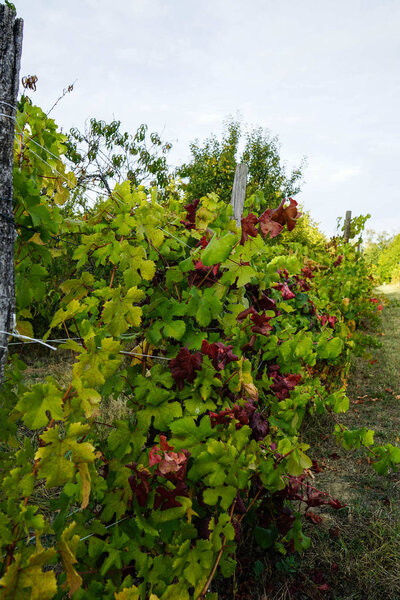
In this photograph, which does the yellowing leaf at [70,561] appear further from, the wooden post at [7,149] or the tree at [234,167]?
the tree at [234,167]

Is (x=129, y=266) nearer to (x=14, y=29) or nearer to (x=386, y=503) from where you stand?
(x=14, y=29)

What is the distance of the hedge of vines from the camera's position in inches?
35.3

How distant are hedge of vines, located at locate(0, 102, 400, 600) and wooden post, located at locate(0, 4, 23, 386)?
0.08 meters

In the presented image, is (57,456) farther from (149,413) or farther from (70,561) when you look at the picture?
(149,413)

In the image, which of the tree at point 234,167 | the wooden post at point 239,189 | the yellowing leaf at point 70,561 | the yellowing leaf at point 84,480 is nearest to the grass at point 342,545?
the yellowing leaf at point 84,480

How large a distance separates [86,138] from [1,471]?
21.3 ft

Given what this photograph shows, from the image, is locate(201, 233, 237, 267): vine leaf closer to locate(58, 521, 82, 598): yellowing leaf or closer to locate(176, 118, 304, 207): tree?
locate(58, 521, 82, 598): yellowing leaf

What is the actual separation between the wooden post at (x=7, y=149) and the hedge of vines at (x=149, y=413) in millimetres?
81

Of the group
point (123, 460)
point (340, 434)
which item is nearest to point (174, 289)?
point (123, 460)

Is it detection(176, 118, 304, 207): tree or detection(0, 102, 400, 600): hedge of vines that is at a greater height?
detection(176, 118, 304, 207): tree

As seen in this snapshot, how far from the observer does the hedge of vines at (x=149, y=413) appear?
0.90m

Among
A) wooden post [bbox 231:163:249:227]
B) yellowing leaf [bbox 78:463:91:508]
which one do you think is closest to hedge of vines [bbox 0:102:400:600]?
yellowing leaf [bbox 78:463:91:508]

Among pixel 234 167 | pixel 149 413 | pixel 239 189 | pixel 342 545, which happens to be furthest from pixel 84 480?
pixel 234 167

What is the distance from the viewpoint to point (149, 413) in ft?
3.98
